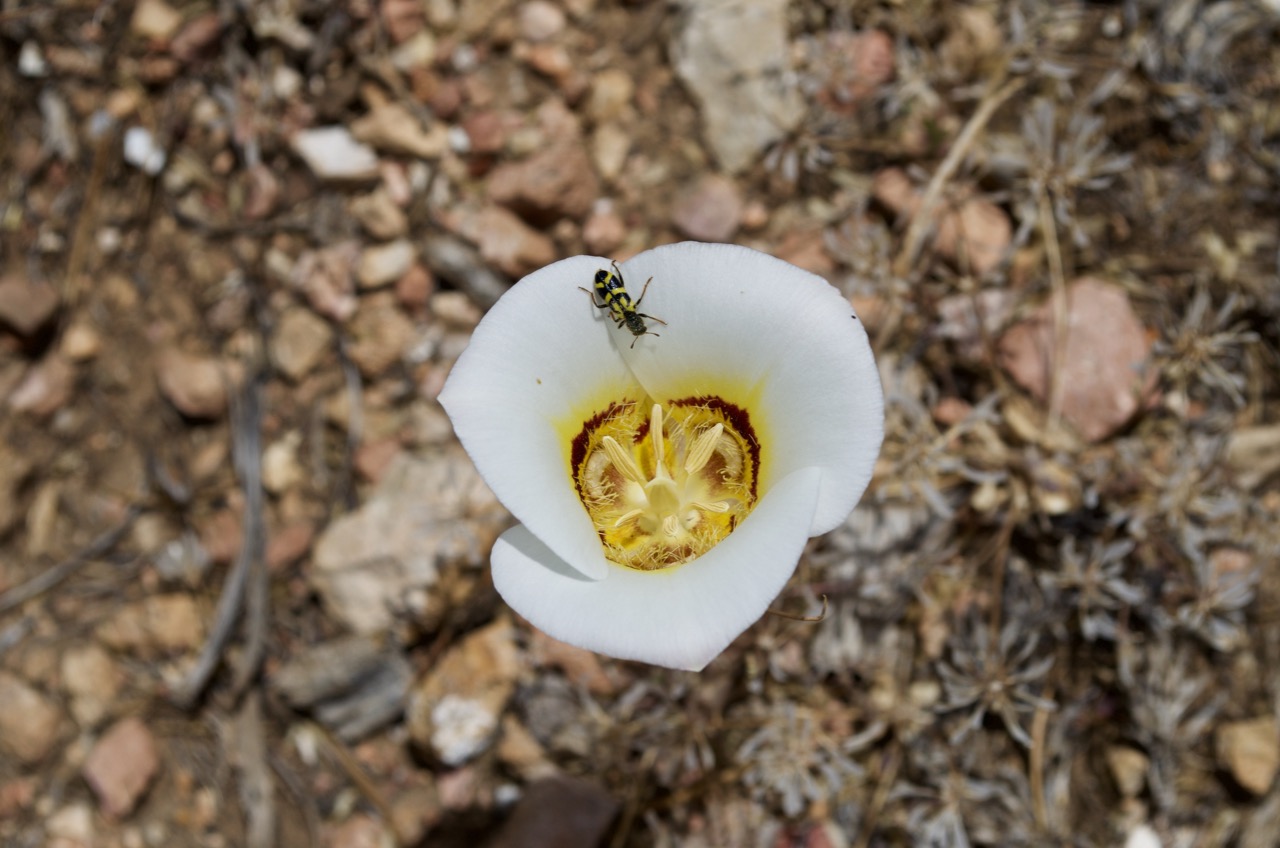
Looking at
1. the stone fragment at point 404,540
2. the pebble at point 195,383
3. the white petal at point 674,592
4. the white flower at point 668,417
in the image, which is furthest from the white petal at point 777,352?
the pebble at point 195,383

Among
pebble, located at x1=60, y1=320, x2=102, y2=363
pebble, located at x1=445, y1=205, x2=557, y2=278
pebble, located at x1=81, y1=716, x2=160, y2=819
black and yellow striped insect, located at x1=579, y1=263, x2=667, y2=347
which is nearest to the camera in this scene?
black and yellow striped insect, located at x1=579, y1=263, x2=667, y2=347

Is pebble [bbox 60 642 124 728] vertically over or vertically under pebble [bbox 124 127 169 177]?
under

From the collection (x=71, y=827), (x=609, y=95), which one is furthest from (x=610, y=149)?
(x=71, y=827)

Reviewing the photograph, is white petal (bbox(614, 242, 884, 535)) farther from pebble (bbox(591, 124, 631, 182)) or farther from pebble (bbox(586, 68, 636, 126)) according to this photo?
pebble (bbox(586, 68, 636, 126))

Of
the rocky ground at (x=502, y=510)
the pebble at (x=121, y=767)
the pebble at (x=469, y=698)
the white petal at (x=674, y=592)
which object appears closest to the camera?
the white petal at (x=674, y=592)

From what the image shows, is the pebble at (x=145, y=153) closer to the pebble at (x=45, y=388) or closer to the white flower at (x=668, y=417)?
the pebble at (x=45, y=388)

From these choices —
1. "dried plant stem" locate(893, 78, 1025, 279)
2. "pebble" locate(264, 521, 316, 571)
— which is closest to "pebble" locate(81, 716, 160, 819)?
"pebble" locate(264, 521, 316, 571)
